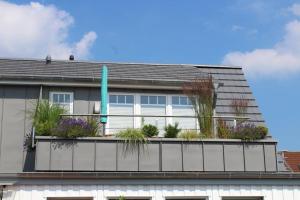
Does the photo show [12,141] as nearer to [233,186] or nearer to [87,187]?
[87,187]

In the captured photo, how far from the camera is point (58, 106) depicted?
1684 centimetres

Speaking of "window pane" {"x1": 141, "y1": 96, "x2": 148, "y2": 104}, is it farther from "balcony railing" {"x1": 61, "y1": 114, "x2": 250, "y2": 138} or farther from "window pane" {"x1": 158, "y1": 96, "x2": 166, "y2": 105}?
"balcony railing" {"x1": 61, "y1": 114, "x2": 250, "y2": 138}

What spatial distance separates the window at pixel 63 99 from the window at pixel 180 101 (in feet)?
11.2

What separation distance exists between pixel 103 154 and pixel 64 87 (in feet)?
12.5

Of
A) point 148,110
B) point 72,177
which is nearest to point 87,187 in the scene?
point 72,177

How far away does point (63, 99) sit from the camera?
59.6ft

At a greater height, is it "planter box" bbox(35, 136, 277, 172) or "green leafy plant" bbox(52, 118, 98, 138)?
"green leafy plant" bbox(52, 118, 98, 138)

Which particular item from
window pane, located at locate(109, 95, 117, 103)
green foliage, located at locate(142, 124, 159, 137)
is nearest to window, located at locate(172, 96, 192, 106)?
window pane, located at locate(109, 95, 117, 103)

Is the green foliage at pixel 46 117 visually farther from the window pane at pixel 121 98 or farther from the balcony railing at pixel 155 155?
the window pane at pixel 121 98

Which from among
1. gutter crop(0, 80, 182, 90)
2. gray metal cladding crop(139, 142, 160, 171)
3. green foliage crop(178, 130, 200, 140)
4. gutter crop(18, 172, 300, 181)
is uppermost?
gutter crop(0, 80, 182, 90)

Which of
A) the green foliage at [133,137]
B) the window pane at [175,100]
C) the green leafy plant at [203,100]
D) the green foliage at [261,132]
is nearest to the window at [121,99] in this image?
the window pane at [175,100]

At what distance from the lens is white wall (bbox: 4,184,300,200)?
14.4 meters

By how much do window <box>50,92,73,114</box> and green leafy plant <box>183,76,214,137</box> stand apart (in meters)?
3.73

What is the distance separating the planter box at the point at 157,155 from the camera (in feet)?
49.5
